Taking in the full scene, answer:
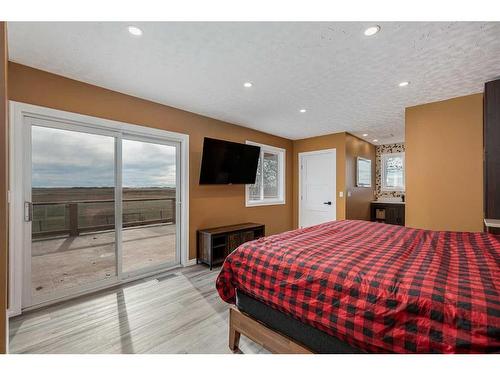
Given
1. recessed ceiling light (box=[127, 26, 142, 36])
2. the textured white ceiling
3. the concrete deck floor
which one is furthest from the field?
recessed ceiling light (box=[127, 26, 142, 36])

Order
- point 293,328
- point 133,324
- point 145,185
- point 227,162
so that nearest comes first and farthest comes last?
point 293,328
point 133,324
point 145,185
point 227,162

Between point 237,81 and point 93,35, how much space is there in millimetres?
1366

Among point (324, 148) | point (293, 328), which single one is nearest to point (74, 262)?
point (293, 328)

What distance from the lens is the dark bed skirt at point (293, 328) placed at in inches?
49.3

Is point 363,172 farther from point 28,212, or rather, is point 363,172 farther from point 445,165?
point 28,212

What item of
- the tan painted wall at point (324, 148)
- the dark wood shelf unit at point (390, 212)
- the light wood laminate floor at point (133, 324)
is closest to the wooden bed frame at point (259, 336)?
the light wood laminate floor at point (133, 324)

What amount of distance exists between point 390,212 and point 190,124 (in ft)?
16.9

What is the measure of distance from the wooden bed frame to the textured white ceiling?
218 centimetres

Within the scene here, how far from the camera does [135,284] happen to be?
9.59 ft

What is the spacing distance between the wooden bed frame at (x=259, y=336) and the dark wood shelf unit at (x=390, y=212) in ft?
17.0

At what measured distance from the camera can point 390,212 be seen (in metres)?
5.64

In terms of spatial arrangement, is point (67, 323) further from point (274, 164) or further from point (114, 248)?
point (274, 164)

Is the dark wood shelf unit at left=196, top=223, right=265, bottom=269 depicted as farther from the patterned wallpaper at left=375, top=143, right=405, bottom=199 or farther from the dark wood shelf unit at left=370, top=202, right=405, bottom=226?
the patterned wallpaper at left=375, top=143, right=405, bottom=199
